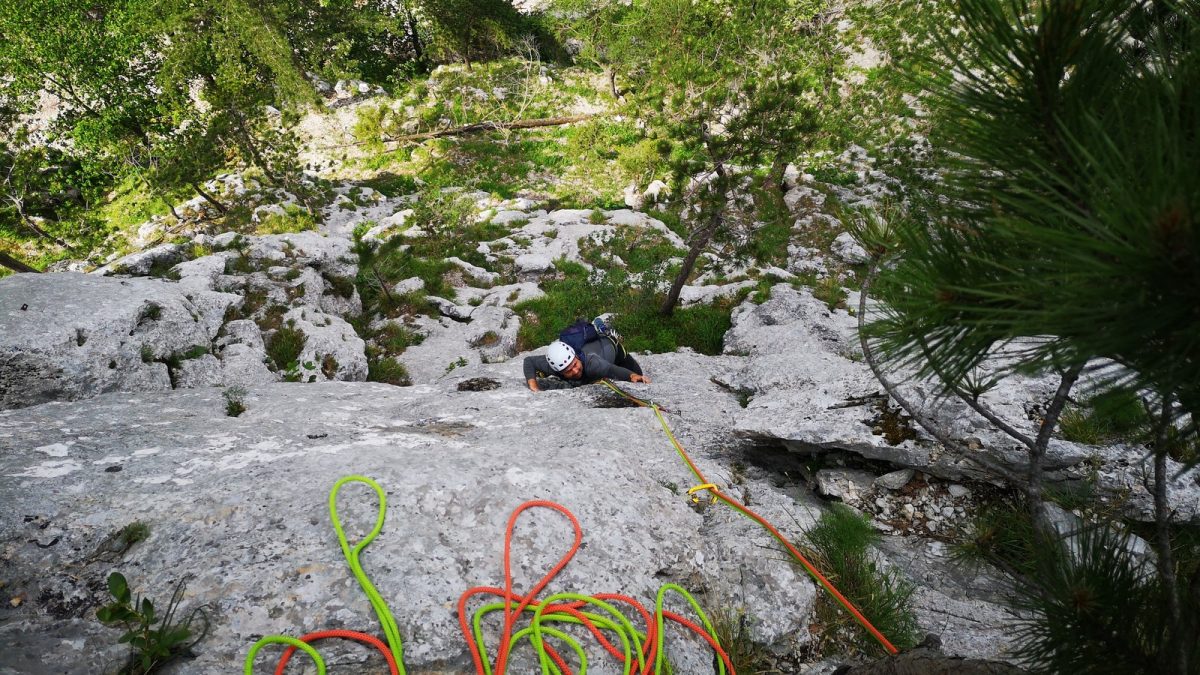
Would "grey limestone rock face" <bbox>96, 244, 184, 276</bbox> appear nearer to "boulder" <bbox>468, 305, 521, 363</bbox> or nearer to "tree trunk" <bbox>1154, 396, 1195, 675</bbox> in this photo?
"boulder" <bbox>468, 305, 521, 363</bbox>

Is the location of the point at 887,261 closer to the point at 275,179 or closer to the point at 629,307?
the point at 629,307

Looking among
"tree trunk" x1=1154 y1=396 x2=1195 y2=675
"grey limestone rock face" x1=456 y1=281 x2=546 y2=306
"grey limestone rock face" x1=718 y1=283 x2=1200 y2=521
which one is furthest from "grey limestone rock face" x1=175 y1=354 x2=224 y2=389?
"tree trunk" x1=1154 y1=396 x2=1195 y2=675

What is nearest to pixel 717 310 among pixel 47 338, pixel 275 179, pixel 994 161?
pixel 994 161

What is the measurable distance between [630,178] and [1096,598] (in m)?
21.2

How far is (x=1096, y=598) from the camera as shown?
1.99m

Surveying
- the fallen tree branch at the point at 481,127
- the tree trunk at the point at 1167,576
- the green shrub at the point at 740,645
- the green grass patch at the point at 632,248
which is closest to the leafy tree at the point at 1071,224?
the tree trunk at the point at 1167,576

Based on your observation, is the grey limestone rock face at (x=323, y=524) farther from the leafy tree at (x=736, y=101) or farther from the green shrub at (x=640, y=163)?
the green shrub at (x=640, y=163)

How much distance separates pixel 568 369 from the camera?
812 cm

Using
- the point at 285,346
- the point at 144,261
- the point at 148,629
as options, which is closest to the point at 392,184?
the point at 144,261

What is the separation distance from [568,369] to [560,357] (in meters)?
0.26

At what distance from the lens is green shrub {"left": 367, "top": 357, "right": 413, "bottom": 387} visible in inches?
408

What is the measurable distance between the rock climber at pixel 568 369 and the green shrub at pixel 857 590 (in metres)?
4.32

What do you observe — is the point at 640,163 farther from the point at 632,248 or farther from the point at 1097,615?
the point at 1097,615

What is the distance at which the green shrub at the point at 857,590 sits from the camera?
3.75 meters
